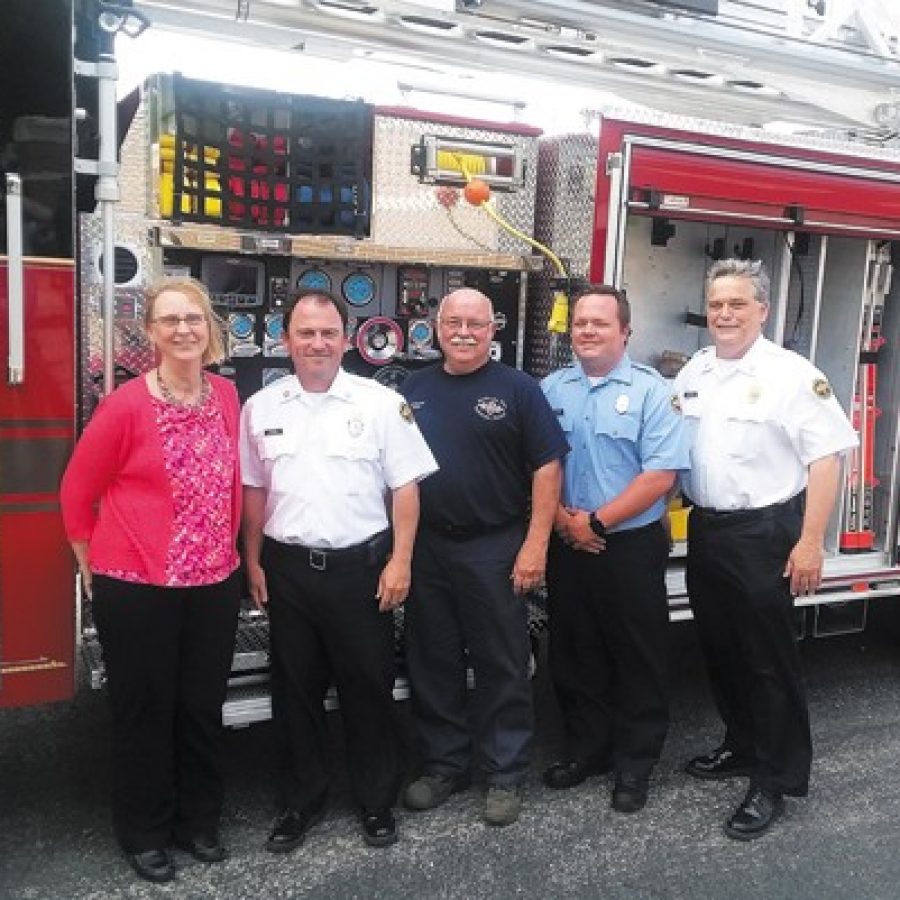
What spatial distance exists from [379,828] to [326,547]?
95cm

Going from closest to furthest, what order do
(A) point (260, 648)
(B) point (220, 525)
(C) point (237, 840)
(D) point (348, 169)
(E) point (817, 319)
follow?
(B) point (220, 525) → (C) point (237, 840) → (A) point (260, 648) → (D) point (348, 169) → (E) point (817, 319)

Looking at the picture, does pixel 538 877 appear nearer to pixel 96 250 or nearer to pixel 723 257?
pixel 96 250

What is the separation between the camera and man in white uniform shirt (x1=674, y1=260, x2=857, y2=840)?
3.51m

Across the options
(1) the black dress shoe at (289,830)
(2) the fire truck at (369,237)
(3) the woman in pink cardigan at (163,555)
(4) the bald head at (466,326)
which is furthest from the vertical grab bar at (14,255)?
(1) the black dress shoe at (289,830)

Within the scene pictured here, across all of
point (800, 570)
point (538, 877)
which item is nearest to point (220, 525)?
point (538, 877)

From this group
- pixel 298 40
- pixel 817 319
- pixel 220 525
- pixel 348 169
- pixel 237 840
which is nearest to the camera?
pixel 220 525

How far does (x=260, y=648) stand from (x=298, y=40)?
2569 mm

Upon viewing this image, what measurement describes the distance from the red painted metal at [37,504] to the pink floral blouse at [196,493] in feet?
0.86

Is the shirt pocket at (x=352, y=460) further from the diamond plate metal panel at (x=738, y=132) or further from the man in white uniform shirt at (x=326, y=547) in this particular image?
the diamond plate metal panel at (x=738, y=132)

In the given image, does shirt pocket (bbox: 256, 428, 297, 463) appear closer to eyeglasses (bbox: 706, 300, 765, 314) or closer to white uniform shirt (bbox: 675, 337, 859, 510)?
white uniform shirt (bbox: 675, 337, 859, 510)

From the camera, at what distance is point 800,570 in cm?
345

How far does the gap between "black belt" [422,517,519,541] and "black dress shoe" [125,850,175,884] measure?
130 cm

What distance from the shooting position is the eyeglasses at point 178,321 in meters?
2.95

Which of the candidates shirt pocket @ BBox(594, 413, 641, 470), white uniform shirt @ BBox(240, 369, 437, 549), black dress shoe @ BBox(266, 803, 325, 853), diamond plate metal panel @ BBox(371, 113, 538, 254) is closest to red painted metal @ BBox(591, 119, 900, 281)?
diamond plate metal panel @ BBox(371, 113, 538, 254)
